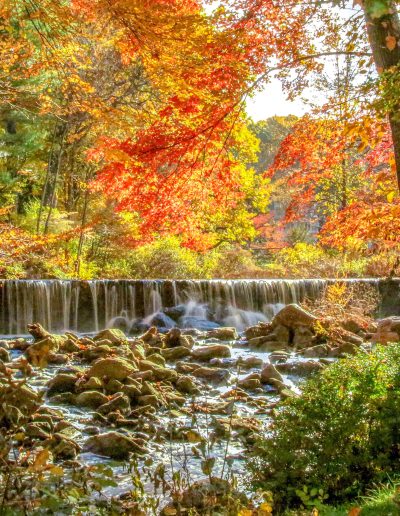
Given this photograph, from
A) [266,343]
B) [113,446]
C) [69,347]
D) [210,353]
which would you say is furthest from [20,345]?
[113,446]

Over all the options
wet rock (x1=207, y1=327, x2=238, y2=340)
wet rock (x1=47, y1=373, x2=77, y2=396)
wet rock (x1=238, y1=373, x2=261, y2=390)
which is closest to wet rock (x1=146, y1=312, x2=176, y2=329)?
wet rock (x1=207, y1=327, x2=238, y2=340)

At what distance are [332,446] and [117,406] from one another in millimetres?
3018

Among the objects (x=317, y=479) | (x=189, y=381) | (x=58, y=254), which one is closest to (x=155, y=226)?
(x=189, y=381)

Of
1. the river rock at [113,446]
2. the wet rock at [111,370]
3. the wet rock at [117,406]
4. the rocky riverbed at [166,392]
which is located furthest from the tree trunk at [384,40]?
the wet rock at [111,370]

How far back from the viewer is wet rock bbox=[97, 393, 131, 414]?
5641 millimetres

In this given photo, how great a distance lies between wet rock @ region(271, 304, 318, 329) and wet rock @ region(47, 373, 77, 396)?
Answer: 5176mm

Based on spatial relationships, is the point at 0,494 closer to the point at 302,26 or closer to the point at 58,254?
the point at 302,26

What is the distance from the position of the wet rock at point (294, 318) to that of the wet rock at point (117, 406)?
5.24 m

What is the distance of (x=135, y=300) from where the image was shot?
13297 mm

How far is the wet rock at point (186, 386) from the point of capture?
6.64m

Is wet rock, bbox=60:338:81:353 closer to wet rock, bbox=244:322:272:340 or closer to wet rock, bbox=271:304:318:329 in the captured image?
wet rock, bbox=244:322:272:340

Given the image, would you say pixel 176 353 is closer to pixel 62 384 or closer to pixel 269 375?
pixel 269 375

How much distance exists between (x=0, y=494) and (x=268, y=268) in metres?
19.1

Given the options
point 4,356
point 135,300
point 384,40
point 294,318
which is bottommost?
point 4,356
